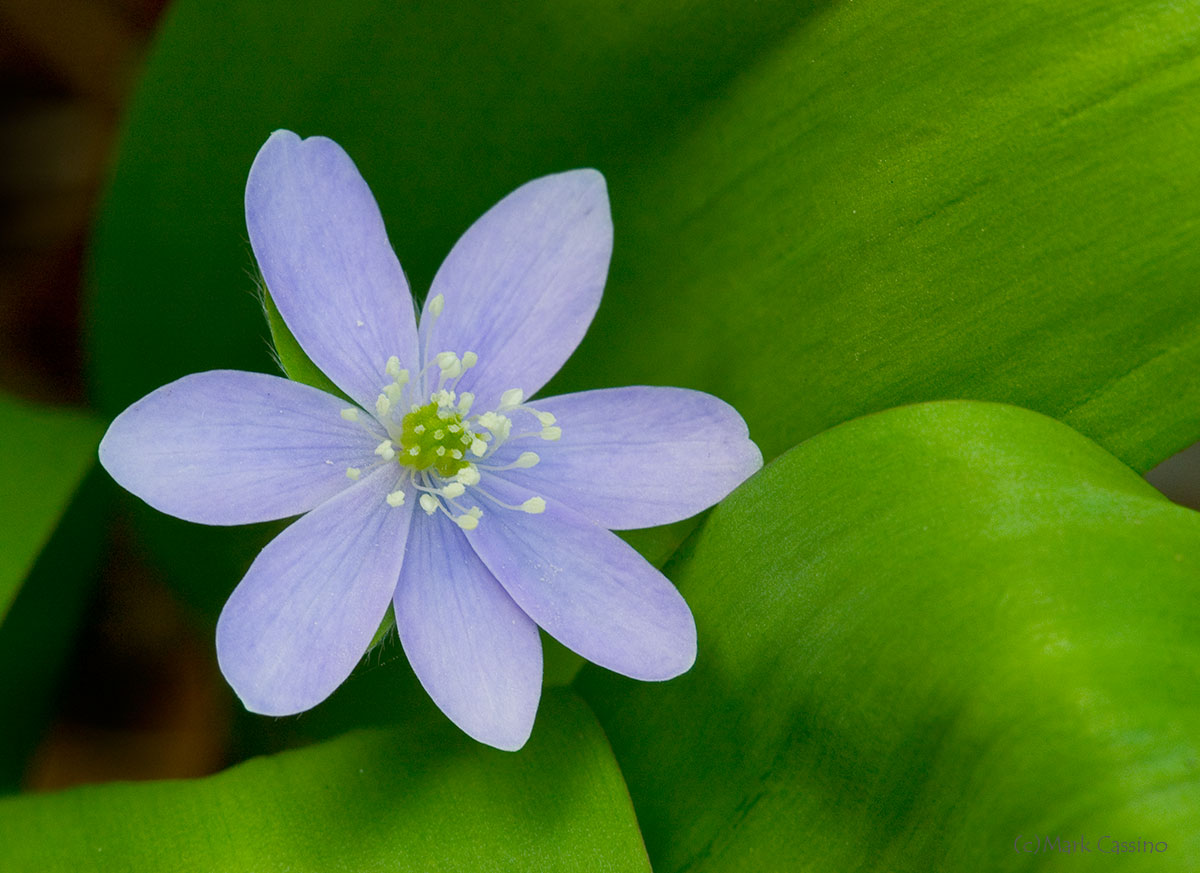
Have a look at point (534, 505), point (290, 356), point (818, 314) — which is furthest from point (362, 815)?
point (818, 314)

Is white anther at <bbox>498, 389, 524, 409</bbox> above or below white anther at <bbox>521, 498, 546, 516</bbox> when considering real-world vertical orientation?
above

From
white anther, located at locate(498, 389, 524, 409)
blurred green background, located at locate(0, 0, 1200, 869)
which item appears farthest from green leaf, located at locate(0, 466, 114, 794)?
white anther, located at locate(498, 389, 524, 409)

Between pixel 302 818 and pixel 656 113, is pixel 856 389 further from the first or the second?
pixel 302 818

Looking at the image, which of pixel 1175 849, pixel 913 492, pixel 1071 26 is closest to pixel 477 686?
pixel 913 492

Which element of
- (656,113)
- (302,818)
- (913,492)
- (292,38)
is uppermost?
(292,38)

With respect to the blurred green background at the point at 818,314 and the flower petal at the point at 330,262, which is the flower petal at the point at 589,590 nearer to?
the blurred green background at the point at 818,314

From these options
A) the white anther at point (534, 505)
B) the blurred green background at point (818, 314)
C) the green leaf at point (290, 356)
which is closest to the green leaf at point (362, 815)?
the blurred green background at point (818, 314)

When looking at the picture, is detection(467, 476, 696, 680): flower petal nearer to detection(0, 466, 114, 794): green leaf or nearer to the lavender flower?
the lavender flower
